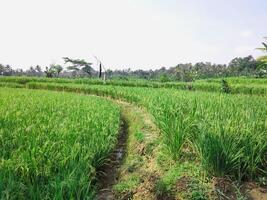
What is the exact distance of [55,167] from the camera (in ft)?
14.9

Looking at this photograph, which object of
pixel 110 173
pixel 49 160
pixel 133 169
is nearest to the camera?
pixel 49 160

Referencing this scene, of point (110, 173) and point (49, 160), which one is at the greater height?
point (49, 160)

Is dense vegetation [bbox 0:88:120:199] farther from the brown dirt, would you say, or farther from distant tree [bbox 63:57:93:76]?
distant tree [bbox 63:57:93:76]

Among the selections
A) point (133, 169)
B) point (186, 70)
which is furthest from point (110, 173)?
point (186, 70)

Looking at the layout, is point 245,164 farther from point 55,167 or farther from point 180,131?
point 55,167

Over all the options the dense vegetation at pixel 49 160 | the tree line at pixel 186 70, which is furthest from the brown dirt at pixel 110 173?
the tree line at pixel 186 70

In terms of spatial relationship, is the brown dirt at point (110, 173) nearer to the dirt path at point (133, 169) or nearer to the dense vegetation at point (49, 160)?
the dirt path at point (133, 169)

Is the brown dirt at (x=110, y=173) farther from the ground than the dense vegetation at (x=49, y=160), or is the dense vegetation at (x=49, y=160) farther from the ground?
the dense vegetation at (x=49, y=160)

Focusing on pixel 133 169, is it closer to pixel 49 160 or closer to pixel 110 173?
pixel 110 173

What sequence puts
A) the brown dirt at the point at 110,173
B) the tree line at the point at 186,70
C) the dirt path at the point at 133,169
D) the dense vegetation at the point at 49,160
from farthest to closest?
the tree line at the point at 186,70 → the brown dirt at the point at 110,173 → the dirt path at the point at 133,169 → the dense vegetation at the point at 49,160

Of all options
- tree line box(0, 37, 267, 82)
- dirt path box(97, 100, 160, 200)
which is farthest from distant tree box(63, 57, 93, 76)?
dirt path box(97, 100, 160, 200)

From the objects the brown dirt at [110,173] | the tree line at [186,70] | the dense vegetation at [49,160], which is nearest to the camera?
the dense vegetation at [49,160]

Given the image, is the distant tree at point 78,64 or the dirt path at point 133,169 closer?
the dirt path at point 133,169

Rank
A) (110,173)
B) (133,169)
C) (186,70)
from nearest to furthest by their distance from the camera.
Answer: (133,169) < (110,173) < (186,70)
